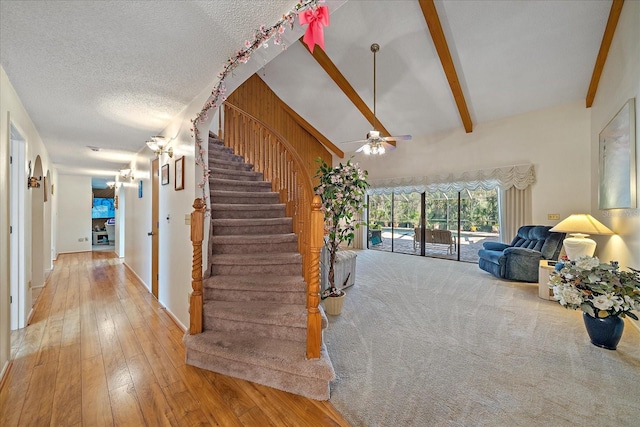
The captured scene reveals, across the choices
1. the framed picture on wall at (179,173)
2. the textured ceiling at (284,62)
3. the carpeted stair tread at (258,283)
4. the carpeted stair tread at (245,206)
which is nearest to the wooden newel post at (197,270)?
the carpeted stair tread at (258,283)

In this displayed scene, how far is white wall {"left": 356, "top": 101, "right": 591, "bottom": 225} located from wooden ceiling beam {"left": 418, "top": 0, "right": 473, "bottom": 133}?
71 cm

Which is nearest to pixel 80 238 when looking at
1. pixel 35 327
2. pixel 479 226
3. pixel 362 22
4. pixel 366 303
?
pixel 35 327

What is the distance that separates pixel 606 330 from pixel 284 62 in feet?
21.3

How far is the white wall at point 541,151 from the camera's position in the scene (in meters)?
4.94

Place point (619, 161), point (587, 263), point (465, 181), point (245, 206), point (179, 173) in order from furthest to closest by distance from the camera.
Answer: point (465, 181), point (245, 206), point (619, 161), point (179, 173), point (587, 263)

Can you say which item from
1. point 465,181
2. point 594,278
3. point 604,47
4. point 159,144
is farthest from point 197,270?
point 604,47

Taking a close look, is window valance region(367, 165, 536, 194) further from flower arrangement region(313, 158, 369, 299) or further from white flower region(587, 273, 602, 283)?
flower arrangement region(313, 158, 369, 299)

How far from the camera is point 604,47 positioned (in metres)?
3.84

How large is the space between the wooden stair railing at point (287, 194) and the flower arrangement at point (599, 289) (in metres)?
2.47

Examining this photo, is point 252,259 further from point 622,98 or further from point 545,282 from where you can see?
point 622,98

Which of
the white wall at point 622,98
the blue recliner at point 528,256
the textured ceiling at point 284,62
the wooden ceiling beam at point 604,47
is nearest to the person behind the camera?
the textured ceiling at point 284,62

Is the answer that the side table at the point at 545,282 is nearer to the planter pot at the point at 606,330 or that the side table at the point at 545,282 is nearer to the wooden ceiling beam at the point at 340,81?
the planter pot at the point at 606,330

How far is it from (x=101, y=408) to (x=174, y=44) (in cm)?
256

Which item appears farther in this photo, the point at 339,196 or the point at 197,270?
the point at 339,196
